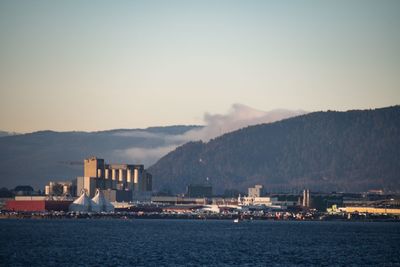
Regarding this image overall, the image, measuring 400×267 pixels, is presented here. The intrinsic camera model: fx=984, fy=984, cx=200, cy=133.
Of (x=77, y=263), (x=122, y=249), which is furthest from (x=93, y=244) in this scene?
(x=77, y=263)

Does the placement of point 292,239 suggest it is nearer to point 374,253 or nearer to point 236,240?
point 236,240

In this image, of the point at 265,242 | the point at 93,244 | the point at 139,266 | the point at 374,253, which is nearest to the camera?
the point at 139,266

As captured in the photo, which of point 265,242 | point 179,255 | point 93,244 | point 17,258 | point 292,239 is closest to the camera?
point 17,258

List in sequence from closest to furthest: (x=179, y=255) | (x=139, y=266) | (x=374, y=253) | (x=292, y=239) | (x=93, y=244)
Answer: (x=139, y=266) < (x=179, y=255) < (x=374, y=253) < (x=93, y=244) < (x=292, y=239)

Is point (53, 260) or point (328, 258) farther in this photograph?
point (328, 258)

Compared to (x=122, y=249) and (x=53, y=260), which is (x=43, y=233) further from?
(x=53, y=260)

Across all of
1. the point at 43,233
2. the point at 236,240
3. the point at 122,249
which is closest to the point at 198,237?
the point at 236,240

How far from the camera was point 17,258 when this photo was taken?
111 metres

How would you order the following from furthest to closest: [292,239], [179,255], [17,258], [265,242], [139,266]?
[292,239]
[265,242]
[179,255]
[17,258]
[139,266]

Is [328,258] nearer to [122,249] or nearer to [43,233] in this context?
[122,249]

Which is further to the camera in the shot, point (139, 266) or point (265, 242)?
point (265, 242)

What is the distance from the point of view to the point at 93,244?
137750mm

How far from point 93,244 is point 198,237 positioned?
31.1 metres

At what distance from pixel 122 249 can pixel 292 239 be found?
4324 centimetres
